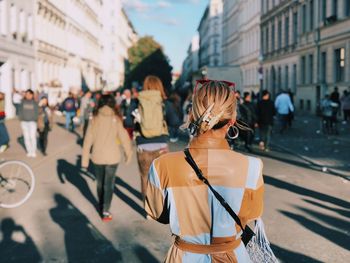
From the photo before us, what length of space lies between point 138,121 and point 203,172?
221 inches

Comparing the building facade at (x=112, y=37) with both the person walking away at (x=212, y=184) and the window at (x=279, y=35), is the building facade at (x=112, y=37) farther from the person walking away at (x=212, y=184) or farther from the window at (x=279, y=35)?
the person walking away at (x=212, y=184)

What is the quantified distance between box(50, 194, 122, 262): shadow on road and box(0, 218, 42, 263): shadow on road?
0.39 m

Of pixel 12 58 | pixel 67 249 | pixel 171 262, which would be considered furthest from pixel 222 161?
pixel 12 58

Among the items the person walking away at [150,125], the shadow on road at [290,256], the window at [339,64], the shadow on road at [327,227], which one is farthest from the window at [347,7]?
the shadow on road at [290,256]

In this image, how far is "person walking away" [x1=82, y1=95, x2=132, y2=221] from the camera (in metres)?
7.70

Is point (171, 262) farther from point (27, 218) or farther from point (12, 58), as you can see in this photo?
point (12, 58)

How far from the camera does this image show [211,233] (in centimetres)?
259

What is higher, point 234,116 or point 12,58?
point 12,58

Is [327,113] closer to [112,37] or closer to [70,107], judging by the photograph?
[70,107]

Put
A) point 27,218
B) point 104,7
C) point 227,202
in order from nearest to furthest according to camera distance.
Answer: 1. point 227,202
2. point 27,218
3. point 104,7

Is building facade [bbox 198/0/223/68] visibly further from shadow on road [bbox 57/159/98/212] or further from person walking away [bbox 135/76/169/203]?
person walking away [bbox 135/76/169/203]

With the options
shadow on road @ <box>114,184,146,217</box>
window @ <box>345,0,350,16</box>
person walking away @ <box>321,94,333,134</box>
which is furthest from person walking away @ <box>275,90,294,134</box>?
shadow on road @ <box>114,184,146,217</box>

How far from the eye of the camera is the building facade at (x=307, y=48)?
1351 inches

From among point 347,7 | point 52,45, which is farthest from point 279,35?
point 52,45
